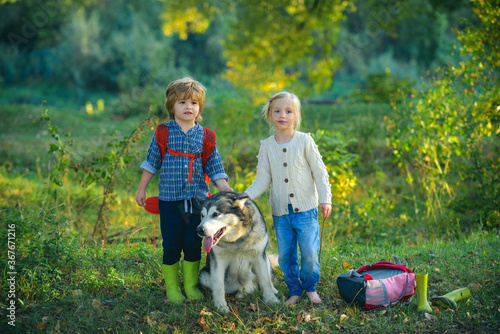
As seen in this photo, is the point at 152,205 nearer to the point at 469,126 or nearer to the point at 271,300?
the point at 271,300

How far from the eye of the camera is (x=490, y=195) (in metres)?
5.00

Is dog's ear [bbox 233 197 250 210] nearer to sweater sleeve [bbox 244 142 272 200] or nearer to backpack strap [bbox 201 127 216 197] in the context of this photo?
sweater sleeve [bbox 244 142 272 200]

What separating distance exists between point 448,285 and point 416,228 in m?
2.02

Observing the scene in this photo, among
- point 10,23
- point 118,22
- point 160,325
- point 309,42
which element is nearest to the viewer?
point 160,325

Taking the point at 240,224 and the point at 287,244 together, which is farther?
the point at 287,244

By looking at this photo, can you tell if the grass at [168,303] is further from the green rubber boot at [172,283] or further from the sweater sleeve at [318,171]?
the sweater sleeve at [318,171]

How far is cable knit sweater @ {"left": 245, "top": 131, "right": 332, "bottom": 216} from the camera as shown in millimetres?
3240

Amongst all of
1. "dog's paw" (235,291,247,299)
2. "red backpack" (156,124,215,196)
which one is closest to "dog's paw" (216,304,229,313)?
"dog's paw" (235,291,247,299)

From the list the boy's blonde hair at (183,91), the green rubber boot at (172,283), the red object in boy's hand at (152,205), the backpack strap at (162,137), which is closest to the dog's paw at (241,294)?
the green rubber boot at (172,283)

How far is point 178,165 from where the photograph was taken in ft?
10.9

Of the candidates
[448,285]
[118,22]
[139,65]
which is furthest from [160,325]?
[118,22]

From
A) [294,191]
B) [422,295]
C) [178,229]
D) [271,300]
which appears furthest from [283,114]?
[422,295]

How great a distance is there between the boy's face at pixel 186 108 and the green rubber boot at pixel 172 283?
1.27 metres

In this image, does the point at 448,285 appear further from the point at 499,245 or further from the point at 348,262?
the point at 499,245
